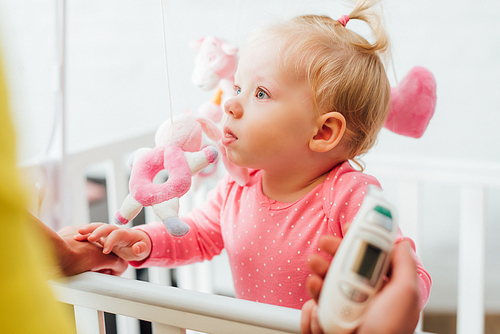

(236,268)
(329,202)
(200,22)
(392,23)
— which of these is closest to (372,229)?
(329,202)

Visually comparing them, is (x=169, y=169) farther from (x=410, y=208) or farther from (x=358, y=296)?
(x=410, y=208)

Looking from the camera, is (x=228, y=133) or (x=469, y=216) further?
(x=469, y=216)

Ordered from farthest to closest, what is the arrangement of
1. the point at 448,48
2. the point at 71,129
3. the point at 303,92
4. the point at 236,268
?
the point at 71,129
the point at 448,48
the point at 236,268
the point at 303,92

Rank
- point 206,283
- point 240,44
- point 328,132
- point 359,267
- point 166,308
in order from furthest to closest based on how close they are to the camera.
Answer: point 240,44 → point 206,283 → point 328,132 → point 166,308 → point 359,267

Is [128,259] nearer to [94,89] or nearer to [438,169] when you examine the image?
[438,169]

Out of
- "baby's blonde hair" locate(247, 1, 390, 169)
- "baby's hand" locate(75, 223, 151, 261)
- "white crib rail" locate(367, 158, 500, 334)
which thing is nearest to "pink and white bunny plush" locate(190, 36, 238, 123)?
"baby's blonde hair" locate(247, 1, 390, 169)

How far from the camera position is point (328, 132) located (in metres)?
0.56

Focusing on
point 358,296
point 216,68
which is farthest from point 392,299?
point 216,68

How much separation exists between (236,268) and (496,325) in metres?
1.02

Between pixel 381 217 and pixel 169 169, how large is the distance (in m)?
0.27

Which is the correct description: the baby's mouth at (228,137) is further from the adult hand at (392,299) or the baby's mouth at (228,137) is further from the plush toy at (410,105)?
the adult hand at (392,299)

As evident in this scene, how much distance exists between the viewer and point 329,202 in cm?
58

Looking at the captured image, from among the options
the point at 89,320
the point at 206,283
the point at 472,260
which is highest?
the point at 89,320

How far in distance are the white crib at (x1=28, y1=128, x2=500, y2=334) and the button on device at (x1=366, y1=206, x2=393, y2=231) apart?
13cm
